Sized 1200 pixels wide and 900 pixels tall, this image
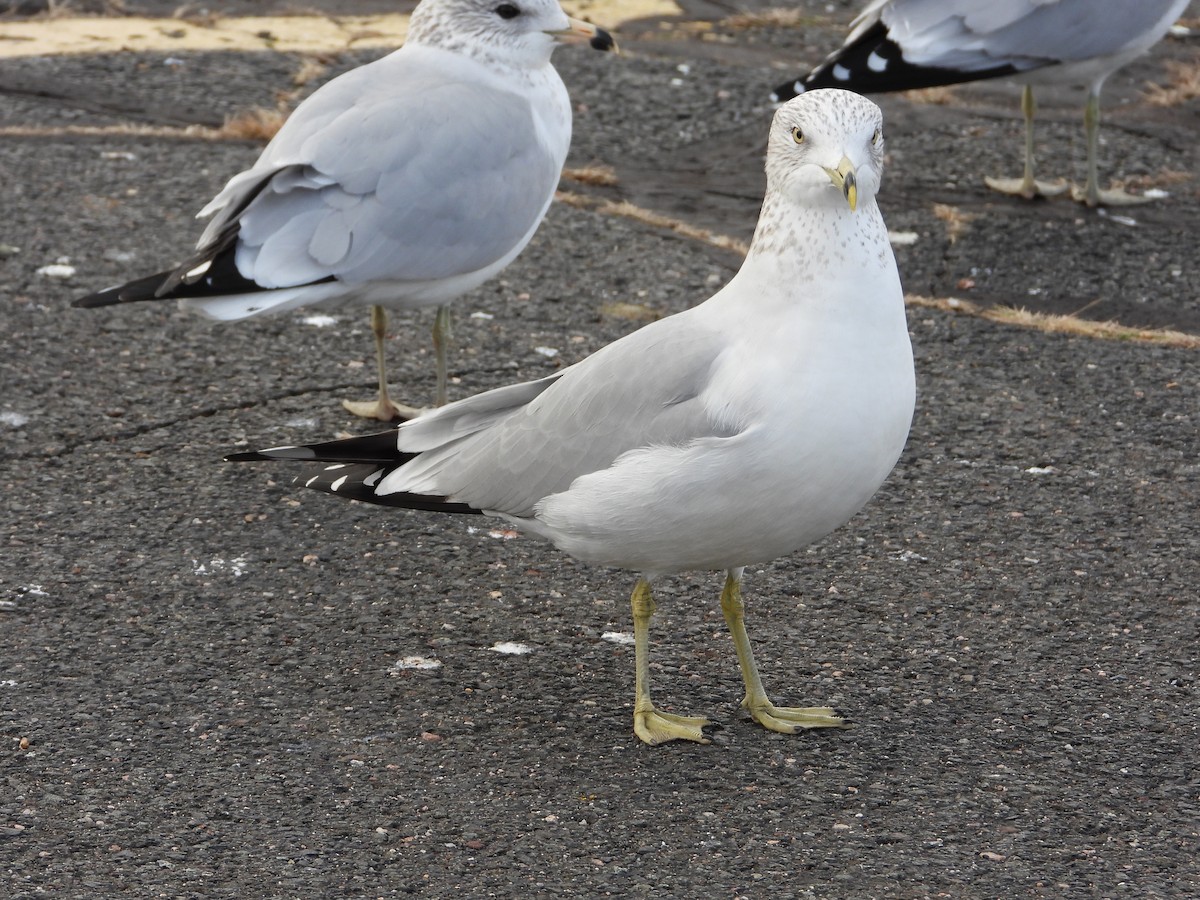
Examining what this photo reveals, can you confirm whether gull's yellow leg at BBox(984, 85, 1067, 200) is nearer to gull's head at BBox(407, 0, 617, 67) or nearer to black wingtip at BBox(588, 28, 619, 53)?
black wingtip at BBox(588, 28, 619, 53)

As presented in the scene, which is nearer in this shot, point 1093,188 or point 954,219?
point 954,219

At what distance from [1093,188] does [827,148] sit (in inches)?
172

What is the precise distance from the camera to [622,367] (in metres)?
3.47

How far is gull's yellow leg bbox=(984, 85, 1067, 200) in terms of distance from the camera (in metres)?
7.20

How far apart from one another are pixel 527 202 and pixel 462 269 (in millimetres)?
318

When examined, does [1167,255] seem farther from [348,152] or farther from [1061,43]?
[348,152]

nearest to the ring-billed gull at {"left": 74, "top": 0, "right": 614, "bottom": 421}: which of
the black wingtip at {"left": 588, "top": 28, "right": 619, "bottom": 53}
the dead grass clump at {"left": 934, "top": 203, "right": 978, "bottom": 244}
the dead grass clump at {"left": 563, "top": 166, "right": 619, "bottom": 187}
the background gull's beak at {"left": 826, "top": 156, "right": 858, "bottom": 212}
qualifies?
the black wingtip at {"left": 588, "top": 28, "right": 619, "bottom": 53}

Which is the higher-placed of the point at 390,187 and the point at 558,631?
the point at 390,187

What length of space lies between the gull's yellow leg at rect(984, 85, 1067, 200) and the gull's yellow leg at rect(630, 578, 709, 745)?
14.4 feet

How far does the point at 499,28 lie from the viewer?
513 cm

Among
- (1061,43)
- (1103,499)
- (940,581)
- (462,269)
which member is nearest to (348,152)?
(462,269)

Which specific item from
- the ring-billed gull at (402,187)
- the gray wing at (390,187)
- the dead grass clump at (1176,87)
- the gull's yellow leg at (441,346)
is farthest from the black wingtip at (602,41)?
the dead grass clump at (1176,87)

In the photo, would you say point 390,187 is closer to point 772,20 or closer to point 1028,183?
point 1028,183

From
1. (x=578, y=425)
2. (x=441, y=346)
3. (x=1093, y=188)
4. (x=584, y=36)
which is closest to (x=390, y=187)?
(x=441, y=346)
